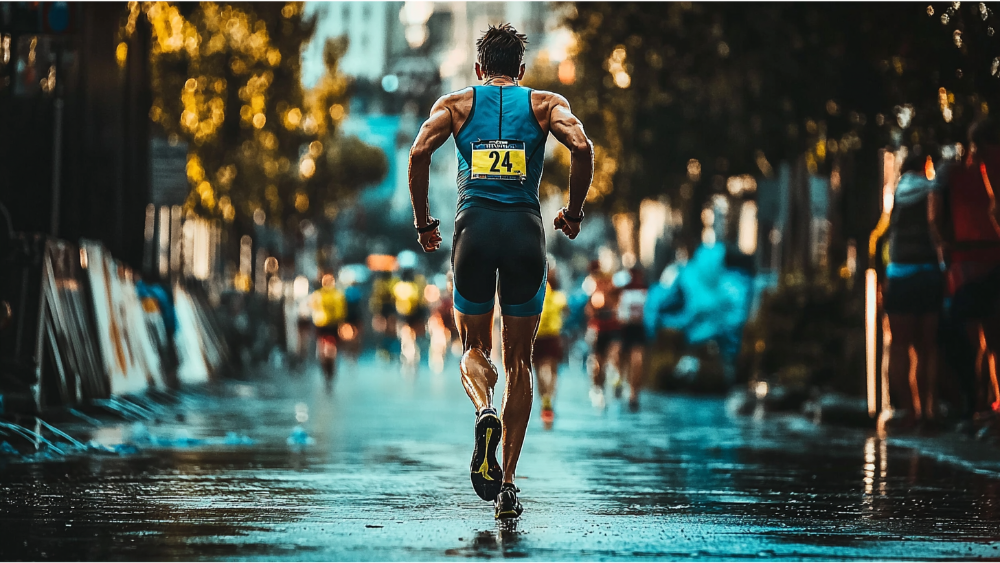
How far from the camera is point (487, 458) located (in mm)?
7832

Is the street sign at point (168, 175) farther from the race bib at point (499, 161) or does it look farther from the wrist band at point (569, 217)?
the race bib at point (499, 161)

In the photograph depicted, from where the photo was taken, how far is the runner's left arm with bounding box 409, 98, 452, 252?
27.3ft

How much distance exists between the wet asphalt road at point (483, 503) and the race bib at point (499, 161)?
1.47m

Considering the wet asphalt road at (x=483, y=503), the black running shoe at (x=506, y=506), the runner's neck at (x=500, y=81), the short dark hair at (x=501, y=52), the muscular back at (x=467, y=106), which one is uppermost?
the short dark hair at (x=501, y=52)

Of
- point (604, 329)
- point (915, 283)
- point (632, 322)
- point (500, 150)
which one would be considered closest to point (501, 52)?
point (500, 150)

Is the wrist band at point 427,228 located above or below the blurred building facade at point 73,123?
below

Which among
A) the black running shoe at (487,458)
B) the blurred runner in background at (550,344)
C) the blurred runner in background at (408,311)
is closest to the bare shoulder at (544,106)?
the black running shoe at (487,458)

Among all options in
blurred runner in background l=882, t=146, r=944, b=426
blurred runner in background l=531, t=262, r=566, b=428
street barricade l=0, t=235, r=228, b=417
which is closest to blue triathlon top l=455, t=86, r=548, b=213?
street barricade l=0, t=235, r=228, b=417

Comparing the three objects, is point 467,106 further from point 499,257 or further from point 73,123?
point 73,123

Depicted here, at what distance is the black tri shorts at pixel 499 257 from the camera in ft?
27.1

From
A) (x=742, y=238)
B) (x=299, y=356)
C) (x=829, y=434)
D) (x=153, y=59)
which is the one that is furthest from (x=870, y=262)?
(x=742, y=238)

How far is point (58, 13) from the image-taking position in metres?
14.0

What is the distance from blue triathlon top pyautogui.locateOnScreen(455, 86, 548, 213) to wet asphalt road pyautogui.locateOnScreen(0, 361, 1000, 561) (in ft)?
4.55

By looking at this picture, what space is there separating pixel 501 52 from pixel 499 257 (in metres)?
Answer: 0.96
